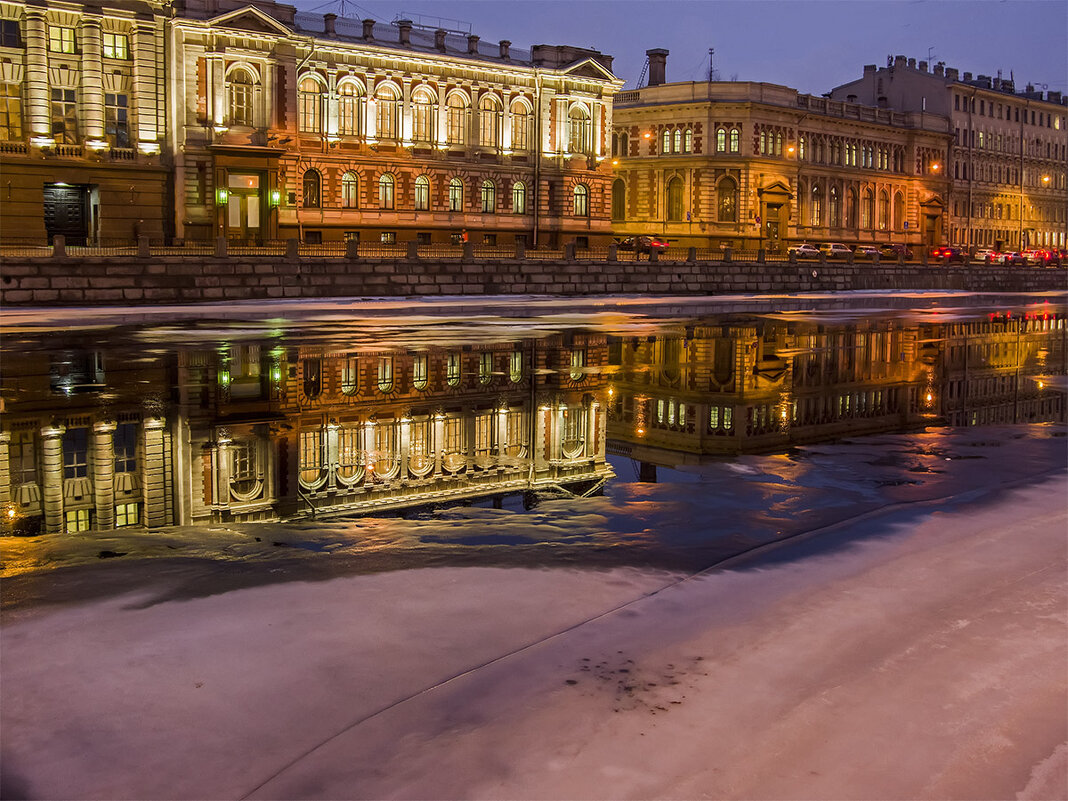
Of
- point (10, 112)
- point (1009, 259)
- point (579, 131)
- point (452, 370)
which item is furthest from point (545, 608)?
point (1009, 259)

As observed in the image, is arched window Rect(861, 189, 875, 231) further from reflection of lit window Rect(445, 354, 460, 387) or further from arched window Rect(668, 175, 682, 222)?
reflection of lit window Rect(445, 354, 460, 387)

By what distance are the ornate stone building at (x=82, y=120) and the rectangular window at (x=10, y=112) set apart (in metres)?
0.04

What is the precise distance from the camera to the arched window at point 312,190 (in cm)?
6228

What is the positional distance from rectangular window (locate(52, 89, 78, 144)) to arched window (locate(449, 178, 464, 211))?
21.5 m

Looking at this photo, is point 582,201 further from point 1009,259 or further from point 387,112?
point 1009,259

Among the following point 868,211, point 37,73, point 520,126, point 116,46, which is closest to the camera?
point 37,73

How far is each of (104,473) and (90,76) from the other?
4753 cm

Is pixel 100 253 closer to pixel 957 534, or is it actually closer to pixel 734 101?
pixel 957 534

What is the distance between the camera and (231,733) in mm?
5230

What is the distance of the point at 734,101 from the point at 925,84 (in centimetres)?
3434

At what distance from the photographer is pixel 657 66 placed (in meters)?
95.0

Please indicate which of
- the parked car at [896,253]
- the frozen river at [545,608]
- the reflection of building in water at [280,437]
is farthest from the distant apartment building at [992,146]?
the frozen river at [545,608]

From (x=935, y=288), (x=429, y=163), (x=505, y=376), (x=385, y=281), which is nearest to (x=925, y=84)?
(x=935, y=288)

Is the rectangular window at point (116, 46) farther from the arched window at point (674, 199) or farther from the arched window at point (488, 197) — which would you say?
the arched window at point (674, 199)
